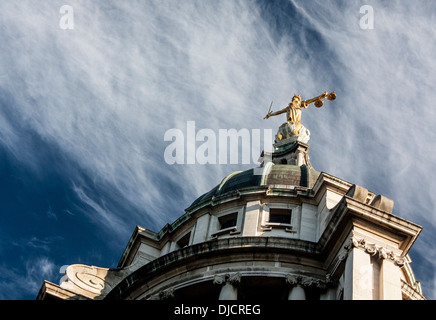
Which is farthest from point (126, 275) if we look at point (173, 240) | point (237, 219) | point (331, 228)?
point (331, 228)

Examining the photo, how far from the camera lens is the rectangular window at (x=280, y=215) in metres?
42.5

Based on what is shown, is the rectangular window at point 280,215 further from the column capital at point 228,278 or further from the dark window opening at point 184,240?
the column capital at point 228,278

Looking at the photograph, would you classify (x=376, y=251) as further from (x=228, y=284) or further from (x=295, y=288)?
(x=228, y=284)

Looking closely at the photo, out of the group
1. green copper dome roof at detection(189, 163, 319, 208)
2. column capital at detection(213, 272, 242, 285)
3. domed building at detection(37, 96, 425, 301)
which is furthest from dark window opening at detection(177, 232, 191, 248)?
column capital at detection(213, 272, 242, 285)

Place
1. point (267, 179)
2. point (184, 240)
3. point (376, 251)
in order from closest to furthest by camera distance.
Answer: point (376, 251)
point (184, 240)
point (267, 179)

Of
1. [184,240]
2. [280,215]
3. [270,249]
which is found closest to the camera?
[270,249]

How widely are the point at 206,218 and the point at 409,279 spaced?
37.7 ft

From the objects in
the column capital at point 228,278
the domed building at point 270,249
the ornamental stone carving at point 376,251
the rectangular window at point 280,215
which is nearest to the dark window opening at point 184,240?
the domed building at point 270,249

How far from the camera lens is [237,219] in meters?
42.7

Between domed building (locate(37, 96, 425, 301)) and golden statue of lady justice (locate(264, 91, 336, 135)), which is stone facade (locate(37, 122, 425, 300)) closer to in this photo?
domed building (locate(37, 96, 425, 301))

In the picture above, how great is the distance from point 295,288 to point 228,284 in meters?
3.20

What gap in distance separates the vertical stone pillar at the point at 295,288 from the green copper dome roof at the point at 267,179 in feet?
27.2

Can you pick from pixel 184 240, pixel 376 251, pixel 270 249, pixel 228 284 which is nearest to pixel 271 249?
pixel 270 249

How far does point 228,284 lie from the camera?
37.4 m
